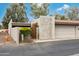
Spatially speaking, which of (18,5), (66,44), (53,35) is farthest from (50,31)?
(18,5)

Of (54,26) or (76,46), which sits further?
(54,26)

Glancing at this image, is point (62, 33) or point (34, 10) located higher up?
point (34, 10)

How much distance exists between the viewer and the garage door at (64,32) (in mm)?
14531

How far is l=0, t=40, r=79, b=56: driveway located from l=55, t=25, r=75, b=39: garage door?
484 mm

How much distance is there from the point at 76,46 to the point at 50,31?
1.99 m

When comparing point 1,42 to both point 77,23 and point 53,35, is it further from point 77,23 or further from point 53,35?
point 77,23

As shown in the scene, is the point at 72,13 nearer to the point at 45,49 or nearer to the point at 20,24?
the point at 45,49

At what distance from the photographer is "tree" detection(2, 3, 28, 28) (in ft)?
44.3

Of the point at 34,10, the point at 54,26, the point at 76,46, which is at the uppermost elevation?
the point at 34,10

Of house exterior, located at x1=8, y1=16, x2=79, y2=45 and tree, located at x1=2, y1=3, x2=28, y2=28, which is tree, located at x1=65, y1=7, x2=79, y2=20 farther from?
tree, located at x1=2, y1=3, x2=28, y2=28

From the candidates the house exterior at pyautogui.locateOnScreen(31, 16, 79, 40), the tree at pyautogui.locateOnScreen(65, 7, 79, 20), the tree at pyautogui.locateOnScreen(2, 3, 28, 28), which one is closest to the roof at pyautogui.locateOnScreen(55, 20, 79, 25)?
the house exterior at pyautogui.locateOnScreen(31, 16, 79, 40)

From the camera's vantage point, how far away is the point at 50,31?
590 inches

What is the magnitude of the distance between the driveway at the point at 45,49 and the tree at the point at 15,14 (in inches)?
55.4

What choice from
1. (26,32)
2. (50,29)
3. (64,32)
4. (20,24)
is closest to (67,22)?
(64,32)
